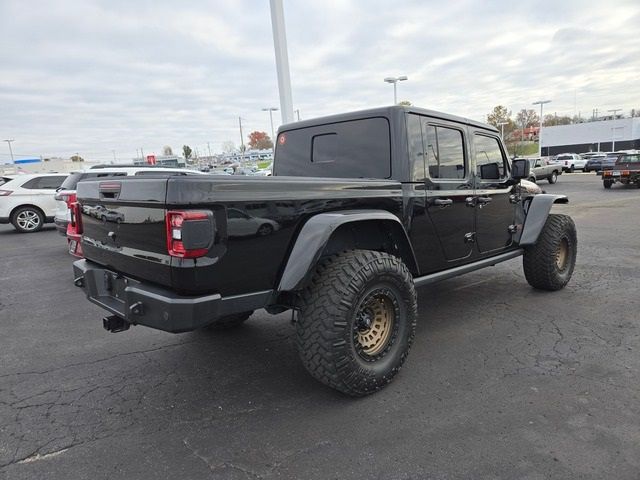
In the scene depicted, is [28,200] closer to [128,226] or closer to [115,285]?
[115,285]

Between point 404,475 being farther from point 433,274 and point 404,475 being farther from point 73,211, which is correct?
point 73,211

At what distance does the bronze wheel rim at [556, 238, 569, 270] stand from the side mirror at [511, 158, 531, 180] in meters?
1.18

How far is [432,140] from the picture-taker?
387cm

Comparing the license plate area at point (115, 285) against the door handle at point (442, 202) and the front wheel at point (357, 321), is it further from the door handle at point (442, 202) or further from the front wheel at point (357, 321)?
the door handle at point (442, 202)

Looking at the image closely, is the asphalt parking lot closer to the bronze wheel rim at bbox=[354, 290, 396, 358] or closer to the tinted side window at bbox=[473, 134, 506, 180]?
the bronze wheel rim at bbox=[354, 290, 396, 358]

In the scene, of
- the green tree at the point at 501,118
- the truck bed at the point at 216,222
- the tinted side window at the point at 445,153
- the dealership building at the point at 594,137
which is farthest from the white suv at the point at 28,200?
the dealership building at the point at 594,137

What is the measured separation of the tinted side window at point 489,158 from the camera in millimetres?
4455

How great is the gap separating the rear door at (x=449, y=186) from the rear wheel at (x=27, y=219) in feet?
42.0

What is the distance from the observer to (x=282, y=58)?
11.8 meters

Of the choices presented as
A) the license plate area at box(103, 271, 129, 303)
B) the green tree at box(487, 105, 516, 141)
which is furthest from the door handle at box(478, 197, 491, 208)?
the green tree at box(487, 105, 516, 141)

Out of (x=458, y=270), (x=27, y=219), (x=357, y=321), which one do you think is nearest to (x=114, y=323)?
(x=357, y=321)

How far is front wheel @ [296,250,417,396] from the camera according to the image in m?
2.75

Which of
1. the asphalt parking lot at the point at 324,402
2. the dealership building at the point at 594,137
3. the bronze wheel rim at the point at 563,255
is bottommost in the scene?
Result: the asphalt parking lot at the point at 324,402

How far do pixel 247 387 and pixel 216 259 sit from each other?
4.04 ft
